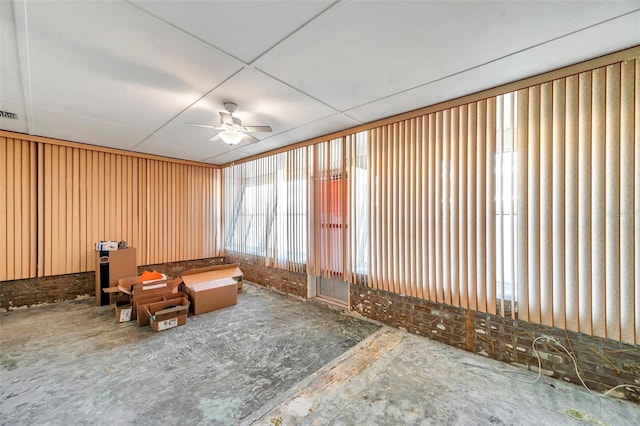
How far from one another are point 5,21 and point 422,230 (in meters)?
3.76

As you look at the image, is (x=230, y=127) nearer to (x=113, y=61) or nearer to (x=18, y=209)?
(x=113, y=61)

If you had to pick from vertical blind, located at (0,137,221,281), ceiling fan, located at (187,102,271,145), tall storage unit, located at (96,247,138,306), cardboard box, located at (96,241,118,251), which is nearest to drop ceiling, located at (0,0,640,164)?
ceiling fan, located at (187,102,271,145)

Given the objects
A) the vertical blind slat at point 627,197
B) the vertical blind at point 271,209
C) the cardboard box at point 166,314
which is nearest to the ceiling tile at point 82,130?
the vertical blind at point 271,209

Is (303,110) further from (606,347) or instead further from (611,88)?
(606,347)

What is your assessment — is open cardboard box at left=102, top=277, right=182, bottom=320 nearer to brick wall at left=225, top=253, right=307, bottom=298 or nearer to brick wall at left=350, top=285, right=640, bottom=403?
brick wall at left=225, top=253, right=307, bottom=298

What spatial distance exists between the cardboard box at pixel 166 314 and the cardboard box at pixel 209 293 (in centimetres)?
26

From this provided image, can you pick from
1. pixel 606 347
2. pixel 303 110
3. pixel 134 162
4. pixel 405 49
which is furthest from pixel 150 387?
pixel 134 162

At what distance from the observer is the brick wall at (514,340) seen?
201 centimetres

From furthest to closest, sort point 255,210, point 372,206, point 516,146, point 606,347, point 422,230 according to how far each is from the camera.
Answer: point 255,210 < point 372,206 < point 422,230 < point 516,146 < point 606,347

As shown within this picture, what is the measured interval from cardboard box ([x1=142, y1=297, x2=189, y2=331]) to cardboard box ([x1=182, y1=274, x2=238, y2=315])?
10.0 inches

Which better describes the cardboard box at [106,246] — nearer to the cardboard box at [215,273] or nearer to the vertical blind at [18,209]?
the vertical blind at [18,209]

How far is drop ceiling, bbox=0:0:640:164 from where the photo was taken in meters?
1.54

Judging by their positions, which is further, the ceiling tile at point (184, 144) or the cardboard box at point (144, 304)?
the ceiling tile at point (184, 144)

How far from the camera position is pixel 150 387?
6.86ft
